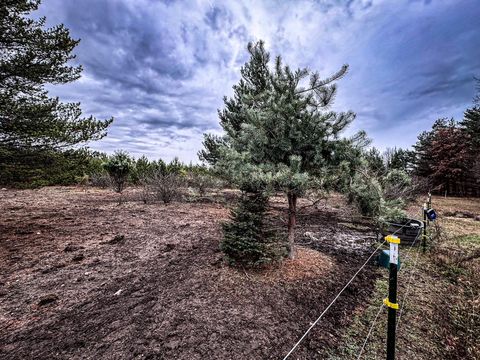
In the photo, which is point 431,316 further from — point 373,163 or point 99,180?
point 99,180

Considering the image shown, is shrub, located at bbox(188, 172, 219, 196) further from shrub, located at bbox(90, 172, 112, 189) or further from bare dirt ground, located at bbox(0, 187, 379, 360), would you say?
shrub, located at bbox(90, 172, 112, 189)

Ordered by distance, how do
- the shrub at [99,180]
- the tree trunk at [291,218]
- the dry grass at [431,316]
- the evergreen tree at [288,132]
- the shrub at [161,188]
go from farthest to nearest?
the shrub at [99,180] → the shrub at [161,188] → the tree trunk at [291,218] → the evergreen tree at [288,132] → the dry grass at [431,316]

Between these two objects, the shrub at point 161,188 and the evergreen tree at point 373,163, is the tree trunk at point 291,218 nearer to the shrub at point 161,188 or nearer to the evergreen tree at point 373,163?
the evergreen tree at point 373,163

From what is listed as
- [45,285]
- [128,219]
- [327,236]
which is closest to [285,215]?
[327,236]

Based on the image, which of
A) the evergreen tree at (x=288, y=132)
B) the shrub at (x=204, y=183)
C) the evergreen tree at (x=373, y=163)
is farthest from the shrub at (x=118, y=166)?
the evergreen tree at (x=373, y=163)

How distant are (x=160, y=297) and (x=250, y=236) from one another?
1.49 metres

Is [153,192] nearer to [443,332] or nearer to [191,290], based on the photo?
[191,290]

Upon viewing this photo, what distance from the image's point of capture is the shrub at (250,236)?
3.53m

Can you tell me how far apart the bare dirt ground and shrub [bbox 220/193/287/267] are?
0.81 feet

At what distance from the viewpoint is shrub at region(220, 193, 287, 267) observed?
139 inches

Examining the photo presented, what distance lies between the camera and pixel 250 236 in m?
3.56

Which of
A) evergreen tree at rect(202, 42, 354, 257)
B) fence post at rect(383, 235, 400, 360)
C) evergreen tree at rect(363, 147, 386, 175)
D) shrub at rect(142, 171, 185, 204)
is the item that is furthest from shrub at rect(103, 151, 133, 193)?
fence post at rect(383, 235, 400, 360)

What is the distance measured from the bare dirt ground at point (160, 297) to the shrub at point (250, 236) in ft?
0.81

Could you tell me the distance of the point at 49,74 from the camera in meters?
5.63
